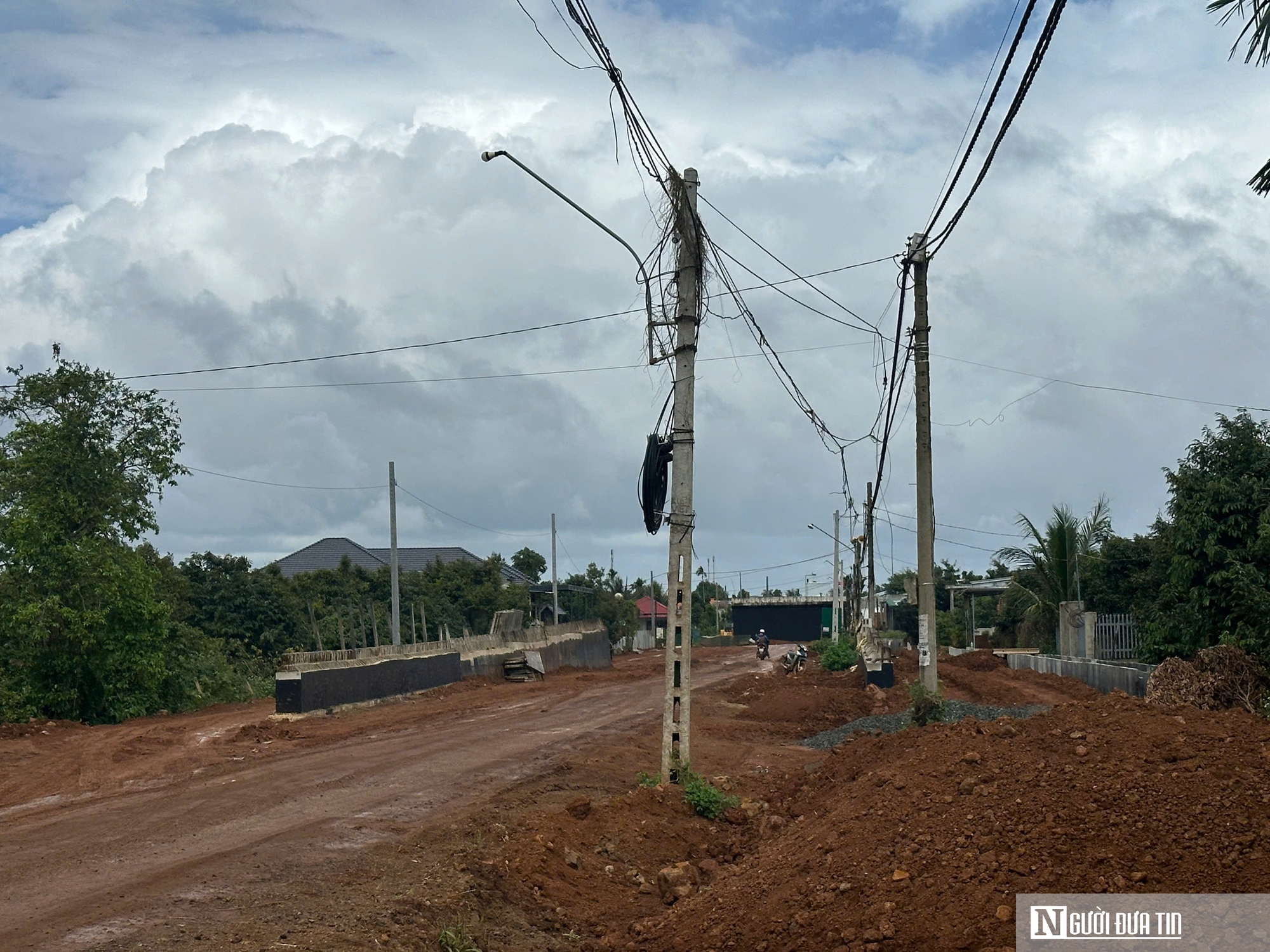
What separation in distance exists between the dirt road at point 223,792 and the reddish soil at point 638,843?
6 centimetres

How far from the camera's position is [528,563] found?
286 feet

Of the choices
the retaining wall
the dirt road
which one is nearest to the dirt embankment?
the dirt road

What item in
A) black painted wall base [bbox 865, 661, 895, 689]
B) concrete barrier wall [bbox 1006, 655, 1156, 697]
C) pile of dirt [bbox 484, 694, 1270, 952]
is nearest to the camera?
pile of dirt [bbox 484, 694, 1270, 952]

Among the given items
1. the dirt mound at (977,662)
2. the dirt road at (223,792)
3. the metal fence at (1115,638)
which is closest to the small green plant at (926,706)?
the dirt road at (223,792)

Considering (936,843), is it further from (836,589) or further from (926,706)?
(836,589)

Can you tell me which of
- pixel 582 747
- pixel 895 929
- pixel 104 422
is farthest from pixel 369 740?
pixel 895 929

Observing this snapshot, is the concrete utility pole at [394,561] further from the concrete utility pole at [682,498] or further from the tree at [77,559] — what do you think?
the concrete utility pole at [682,498]

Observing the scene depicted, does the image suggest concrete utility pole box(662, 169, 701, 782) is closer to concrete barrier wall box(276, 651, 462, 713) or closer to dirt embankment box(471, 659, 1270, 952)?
dirt embankment box(471, 659, 1270, 952)

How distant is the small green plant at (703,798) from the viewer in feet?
43.8

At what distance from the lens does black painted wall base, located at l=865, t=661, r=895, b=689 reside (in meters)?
33.3

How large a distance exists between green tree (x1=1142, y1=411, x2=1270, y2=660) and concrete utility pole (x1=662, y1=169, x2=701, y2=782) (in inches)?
566

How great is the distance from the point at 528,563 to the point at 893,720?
65261 mm

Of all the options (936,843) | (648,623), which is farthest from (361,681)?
(648,623)

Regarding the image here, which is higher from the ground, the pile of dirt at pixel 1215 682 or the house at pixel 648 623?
the pile of dirt at pixel 1215 682
